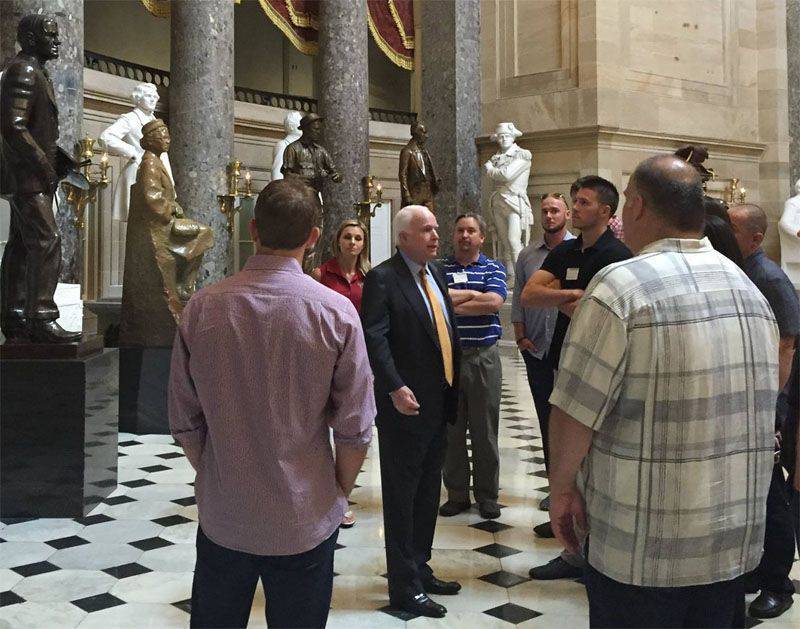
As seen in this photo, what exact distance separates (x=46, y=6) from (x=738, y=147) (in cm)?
1185

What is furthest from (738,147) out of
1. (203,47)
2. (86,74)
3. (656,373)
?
(656,373)

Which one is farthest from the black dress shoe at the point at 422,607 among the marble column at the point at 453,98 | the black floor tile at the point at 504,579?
the marble column at the point at 453,98

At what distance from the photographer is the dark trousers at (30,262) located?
16.6ft

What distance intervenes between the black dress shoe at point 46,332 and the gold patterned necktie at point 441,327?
2.43 metres

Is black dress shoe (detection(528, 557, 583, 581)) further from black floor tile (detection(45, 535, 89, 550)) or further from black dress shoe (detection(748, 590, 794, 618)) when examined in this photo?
black floor tile (detection(45, 535, 89, 550))

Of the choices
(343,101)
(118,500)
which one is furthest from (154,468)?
(343,101)

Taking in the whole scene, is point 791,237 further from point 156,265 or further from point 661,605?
point 661,605

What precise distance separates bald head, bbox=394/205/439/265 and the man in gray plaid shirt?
65.6 inches

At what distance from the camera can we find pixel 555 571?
4031 mm

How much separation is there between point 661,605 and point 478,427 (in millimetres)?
3033

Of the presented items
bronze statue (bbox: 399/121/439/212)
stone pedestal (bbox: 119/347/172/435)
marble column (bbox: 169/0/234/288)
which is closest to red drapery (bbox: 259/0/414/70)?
bronze statue (bbox: 399/121/439/212)

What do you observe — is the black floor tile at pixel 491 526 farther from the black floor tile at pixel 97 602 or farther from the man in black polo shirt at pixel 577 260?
the black floor tile at pixel 97 602

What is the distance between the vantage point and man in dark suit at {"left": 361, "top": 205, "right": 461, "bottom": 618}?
141 inches

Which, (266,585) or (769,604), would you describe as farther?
(769,604)
